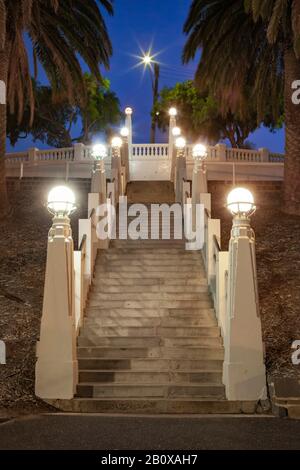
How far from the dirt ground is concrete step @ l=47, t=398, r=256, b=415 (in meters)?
0.53

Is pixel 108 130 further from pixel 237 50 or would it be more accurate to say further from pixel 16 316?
pixel 16 316

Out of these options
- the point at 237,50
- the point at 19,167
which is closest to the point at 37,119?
the point at 19,167

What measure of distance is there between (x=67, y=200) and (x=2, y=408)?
10.9 ft

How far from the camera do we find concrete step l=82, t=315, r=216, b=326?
36.9ft

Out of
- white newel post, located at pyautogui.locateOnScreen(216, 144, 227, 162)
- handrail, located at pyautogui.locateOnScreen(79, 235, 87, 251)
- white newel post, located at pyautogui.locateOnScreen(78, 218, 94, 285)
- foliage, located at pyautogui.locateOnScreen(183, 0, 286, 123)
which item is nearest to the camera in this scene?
handrail, located at pyautogui.locateOnScreen(79, 235, 87, 251)

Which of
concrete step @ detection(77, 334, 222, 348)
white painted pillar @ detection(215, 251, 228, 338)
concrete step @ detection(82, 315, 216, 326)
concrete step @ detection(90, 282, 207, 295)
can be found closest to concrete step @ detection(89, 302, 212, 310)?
concrete step @ detection(90, 282, 207, 295)

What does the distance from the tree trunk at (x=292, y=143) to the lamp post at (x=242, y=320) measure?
25.6 ft

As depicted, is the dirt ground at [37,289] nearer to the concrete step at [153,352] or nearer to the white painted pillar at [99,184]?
the concrete step at [153,352]

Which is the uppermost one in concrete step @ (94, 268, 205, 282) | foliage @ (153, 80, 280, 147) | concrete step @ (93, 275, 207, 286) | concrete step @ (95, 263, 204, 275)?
foliage @ (153, 80, 280, 147)

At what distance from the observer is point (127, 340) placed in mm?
10820

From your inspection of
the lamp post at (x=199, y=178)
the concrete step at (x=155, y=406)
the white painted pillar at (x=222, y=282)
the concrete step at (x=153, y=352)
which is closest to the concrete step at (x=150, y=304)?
the white painted pillar at (x=222, y=282)

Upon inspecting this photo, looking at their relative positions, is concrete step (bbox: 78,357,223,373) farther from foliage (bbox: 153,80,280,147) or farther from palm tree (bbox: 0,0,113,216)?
foliage (bbox: 153,80,280,147)

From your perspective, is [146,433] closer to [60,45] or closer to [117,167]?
[117,167]

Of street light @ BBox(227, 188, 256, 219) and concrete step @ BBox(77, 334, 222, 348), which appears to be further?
concrete step @ BBox(77, 334, 222, 348)
